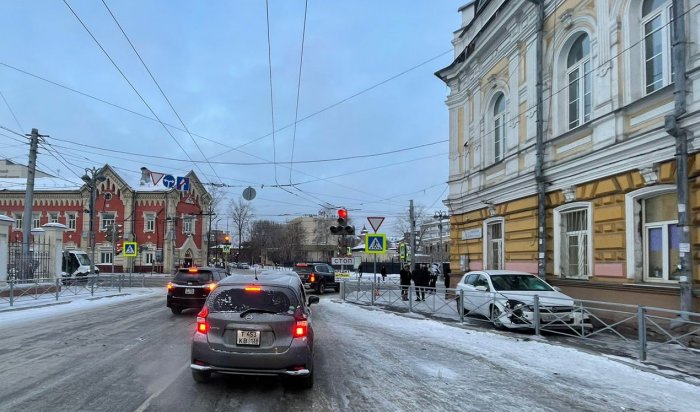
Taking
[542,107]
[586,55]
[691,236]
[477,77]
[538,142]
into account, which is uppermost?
[477,77]

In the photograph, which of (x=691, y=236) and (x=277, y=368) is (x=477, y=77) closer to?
(x=691, y=236)

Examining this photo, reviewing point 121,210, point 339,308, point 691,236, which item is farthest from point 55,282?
point 121,210

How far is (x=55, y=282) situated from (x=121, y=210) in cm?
3976

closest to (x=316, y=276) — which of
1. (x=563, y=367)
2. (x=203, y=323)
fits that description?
(x=563, y=367)

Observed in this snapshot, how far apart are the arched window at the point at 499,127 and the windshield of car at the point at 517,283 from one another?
7.38 meters

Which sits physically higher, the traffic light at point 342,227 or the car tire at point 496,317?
the traffic light at point 342,227

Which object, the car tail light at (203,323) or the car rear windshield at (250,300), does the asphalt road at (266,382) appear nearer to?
the car tail light at (203,323)

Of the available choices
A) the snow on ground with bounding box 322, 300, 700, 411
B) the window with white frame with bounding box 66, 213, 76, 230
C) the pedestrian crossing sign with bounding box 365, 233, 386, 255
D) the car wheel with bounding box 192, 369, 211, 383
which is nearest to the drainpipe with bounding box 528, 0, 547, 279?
the snow on ground with bounding box 322, 300, 700, 411

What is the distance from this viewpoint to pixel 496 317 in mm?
13281

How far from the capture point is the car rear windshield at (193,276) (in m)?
16.9

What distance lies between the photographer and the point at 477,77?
2316 cm

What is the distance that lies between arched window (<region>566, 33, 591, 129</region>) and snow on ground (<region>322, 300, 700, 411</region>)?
754 centimetres

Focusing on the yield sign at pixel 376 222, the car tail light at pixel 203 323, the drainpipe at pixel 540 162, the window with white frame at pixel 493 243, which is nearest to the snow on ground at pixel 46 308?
the car tail light at pixel 203 323

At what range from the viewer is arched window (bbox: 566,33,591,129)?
15391 millimetres
